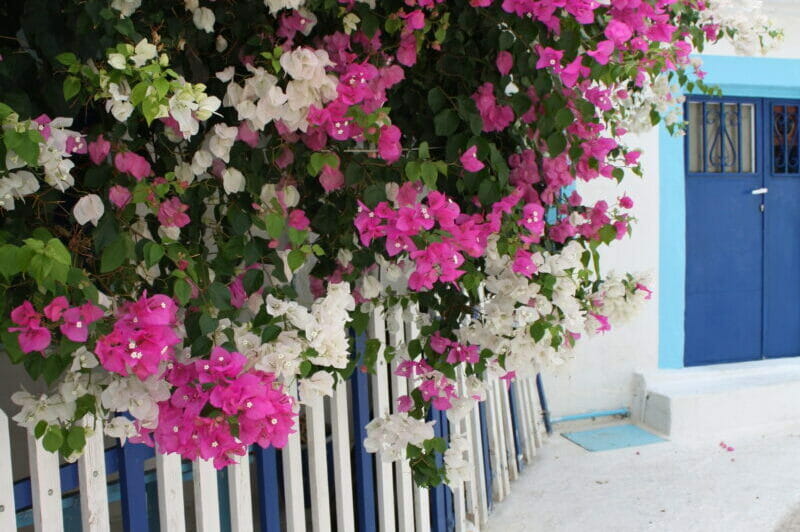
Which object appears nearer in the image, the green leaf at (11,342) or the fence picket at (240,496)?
the green leaf at (11,342)

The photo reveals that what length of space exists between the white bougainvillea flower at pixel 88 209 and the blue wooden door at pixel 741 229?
13.3 feet

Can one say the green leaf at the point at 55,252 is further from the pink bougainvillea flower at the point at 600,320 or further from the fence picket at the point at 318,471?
the pink bougainvillea flower at the point at 600,320

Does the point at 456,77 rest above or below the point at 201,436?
above

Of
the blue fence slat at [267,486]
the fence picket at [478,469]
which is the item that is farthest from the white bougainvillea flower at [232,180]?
the fence picket at [478,469]

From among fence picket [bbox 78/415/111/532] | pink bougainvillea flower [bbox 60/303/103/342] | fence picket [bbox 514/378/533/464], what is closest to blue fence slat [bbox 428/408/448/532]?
fence picket [bbox 514/378/533/464]

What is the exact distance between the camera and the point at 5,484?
1.66m

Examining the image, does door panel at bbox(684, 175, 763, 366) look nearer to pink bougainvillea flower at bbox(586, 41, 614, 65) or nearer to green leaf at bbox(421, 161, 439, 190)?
pink bougainvillea flower at bbox(586, 41, 614, 65)

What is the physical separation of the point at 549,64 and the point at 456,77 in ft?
1.06

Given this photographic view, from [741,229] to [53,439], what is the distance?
449 centimetres

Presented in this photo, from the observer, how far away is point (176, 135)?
5.76 ft

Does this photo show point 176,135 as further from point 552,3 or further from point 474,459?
point 474,459

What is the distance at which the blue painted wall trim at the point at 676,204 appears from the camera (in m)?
4.62

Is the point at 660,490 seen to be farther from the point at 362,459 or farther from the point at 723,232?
the point at 723,232

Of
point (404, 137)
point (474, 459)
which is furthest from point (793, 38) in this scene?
point (404, 137)
